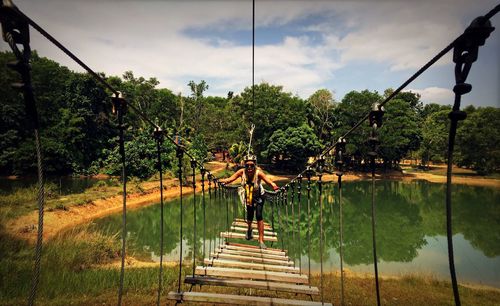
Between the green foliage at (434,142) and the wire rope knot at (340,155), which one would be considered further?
the green foliage at (434,142)

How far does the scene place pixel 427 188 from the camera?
2659cm

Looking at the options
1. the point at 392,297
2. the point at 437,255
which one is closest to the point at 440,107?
the point at 437,255

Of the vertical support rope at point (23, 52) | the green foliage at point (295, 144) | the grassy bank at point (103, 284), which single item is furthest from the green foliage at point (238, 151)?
the vertical support rope at point (23, 52)

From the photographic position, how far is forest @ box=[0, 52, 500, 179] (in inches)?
1002

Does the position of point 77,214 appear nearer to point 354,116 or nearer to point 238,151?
point 238,151

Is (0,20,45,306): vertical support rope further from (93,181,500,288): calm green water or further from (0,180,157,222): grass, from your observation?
(0,180,157,222): grass

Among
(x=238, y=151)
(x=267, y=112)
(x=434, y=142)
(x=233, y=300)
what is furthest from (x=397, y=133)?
(x=233, y=300)

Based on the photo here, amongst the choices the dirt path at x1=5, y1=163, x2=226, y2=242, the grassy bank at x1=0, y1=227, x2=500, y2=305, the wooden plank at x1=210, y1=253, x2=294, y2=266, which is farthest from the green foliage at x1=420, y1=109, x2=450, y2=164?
the wooden plank at x1=210, y1=253, x2=294, y2=266

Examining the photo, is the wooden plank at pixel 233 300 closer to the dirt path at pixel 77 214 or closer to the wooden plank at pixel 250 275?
the wooden plank at pixel 250 275

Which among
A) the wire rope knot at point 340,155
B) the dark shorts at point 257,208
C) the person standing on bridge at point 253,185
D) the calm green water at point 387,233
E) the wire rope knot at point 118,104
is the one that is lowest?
the calm green water at point 387,233

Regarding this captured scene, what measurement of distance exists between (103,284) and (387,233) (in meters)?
12.6

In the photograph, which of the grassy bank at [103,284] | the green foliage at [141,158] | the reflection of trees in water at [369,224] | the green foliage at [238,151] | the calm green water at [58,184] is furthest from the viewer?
the green foliage at [238,151]

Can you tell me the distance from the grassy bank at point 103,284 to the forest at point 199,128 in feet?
54.3

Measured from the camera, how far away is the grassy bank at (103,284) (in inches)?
228
